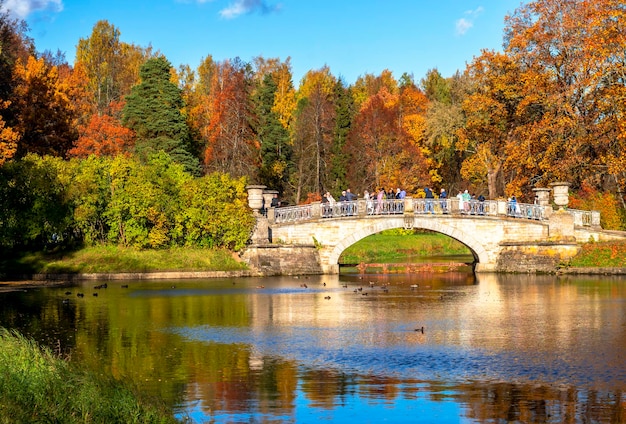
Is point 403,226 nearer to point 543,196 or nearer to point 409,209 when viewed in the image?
point 409,209

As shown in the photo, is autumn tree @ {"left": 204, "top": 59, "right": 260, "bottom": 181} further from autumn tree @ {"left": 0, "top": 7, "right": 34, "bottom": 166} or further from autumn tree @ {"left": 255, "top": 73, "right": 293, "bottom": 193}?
autumn tree @ {"left": 0, "top": 7, "right": 34, "bottom": 166}

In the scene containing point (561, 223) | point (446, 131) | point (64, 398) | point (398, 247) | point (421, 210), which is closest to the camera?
point (64, 398)

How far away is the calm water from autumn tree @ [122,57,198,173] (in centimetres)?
2528

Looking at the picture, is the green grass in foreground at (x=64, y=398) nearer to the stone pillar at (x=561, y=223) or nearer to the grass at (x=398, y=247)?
the stone pillar at (x=561, y=223)

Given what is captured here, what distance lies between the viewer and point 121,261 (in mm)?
41406

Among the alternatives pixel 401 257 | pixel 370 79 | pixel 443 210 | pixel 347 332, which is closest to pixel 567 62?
pixel 443 210

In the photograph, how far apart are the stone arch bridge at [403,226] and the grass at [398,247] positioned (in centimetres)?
1109

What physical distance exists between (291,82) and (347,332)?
224ft

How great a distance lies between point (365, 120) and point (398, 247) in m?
14.5

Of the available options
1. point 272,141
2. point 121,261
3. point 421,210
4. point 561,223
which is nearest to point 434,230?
point 421,210

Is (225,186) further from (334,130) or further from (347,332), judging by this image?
(334,130)

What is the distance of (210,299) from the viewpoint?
3138cm

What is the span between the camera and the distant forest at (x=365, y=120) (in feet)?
153

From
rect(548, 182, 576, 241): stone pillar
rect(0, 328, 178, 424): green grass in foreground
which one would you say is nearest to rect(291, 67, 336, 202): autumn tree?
rect(548, 182, 576, 241): stone pillar
